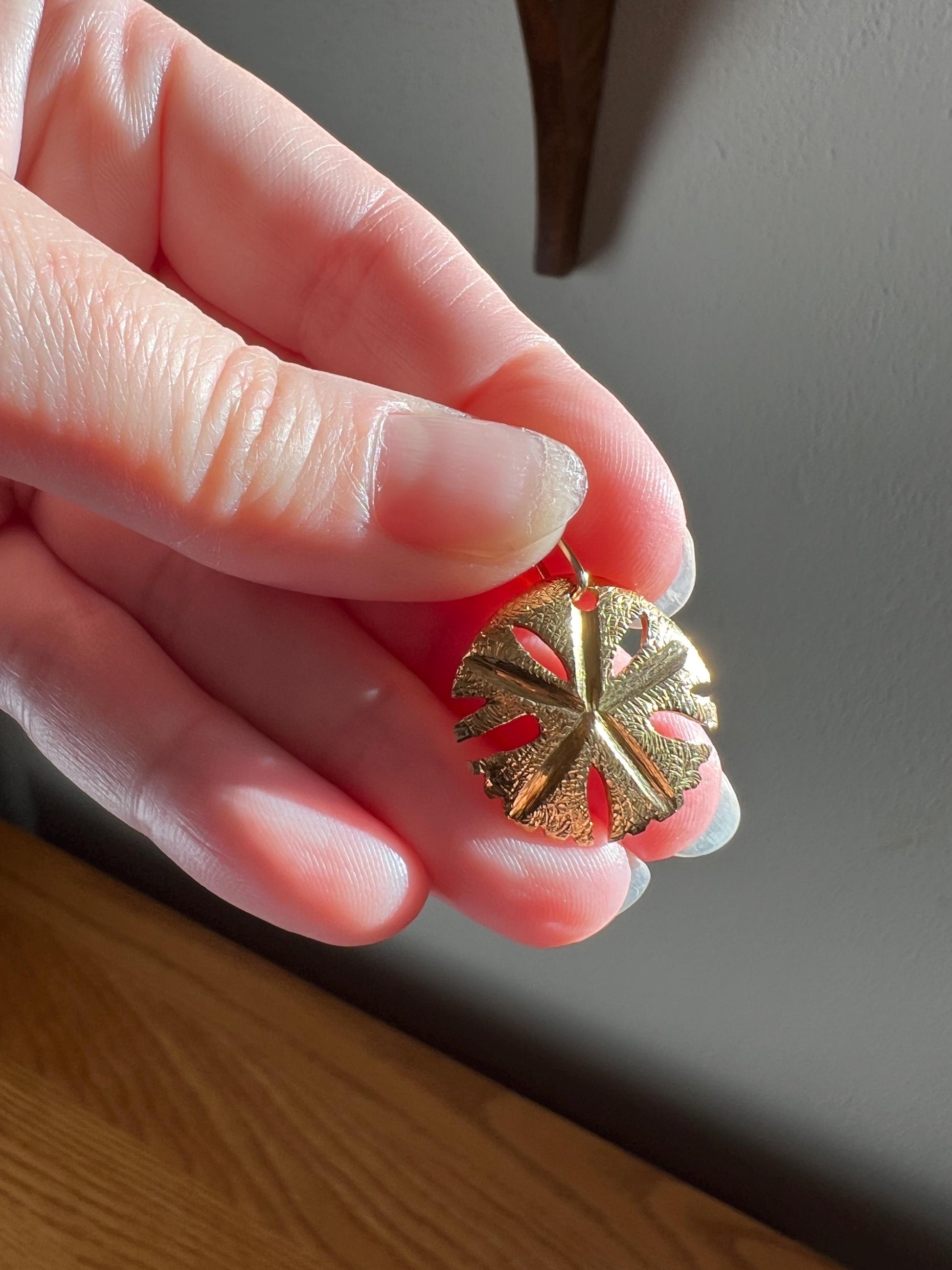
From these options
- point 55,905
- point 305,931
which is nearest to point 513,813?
point 305,931

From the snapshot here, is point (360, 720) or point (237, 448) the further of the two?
point (360, 720)

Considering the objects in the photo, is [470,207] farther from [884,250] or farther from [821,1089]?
[821,1089]

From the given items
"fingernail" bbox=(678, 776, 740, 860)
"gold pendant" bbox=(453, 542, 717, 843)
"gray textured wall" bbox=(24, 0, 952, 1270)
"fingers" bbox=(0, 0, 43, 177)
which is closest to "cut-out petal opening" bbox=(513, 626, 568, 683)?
"gold pendant" bbox=(453, 542, 717, 843)

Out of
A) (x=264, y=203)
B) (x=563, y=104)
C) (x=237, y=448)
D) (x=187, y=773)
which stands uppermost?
(x=563, y=104)

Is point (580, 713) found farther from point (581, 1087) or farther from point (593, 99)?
point (581, 1087)

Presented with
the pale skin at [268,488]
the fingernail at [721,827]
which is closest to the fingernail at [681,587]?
the pale skin at [268,488]

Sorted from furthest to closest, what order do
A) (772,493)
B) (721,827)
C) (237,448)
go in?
(772,493), (721,827), (237,448)

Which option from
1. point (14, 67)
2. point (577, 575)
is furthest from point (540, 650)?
point (14, 67)
